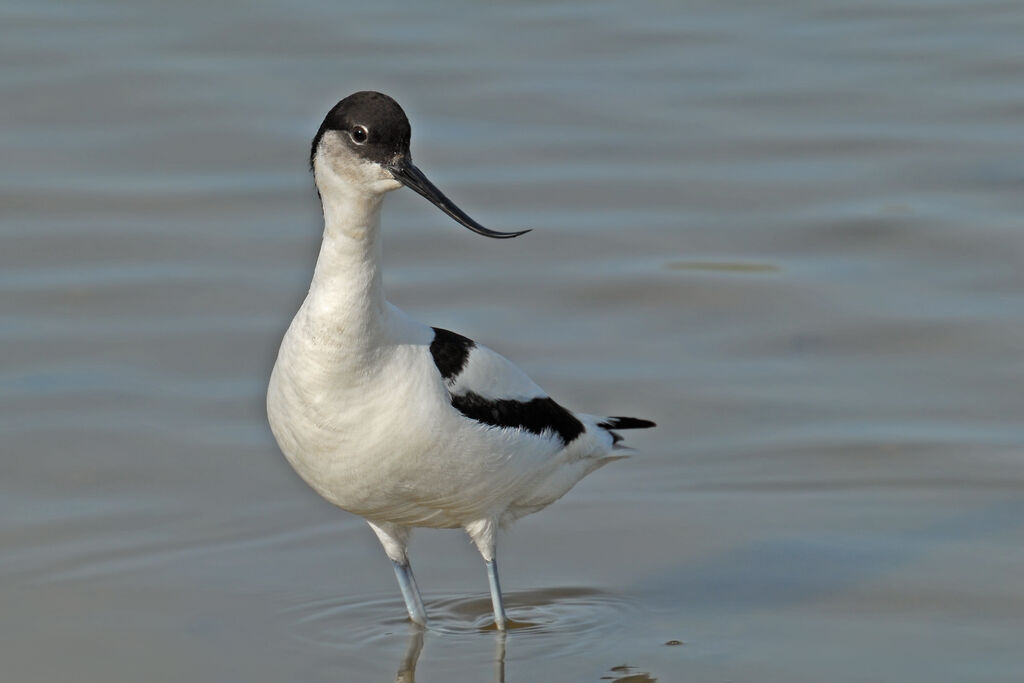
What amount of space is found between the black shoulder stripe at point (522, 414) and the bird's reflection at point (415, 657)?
2.47 feet

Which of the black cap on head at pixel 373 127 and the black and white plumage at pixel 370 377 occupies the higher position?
the black cap on head at pixel 373 127

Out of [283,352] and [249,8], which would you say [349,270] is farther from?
[249,8]

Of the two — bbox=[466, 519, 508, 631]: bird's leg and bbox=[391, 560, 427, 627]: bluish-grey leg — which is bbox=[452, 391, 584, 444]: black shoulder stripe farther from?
bbox=[391, 560, 427, 627]: bluish-grey leg

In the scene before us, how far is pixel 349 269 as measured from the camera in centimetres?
544

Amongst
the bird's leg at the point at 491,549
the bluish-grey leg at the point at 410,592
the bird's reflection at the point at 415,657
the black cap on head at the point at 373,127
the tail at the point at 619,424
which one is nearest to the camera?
the black cap on head at the point at 373,127

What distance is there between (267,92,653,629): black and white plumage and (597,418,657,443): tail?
0.97 m

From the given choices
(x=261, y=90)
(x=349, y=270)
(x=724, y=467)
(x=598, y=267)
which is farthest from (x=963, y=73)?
(x=349, y=270)

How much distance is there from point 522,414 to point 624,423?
2.92ft

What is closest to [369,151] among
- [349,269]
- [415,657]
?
[349,269]

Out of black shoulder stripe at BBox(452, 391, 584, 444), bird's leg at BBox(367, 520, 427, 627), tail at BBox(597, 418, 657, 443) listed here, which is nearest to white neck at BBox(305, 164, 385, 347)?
black shoulder stripe at BBox(452, 391, 584, 444)

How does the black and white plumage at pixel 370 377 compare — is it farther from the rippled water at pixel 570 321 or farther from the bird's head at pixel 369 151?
the rippled water at pixel 570 321

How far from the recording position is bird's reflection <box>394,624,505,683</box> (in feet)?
19.7

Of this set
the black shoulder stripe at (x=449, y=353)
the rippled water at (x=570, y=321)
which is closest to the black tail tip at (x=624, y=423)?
the rippled water at (x=570, y=321)

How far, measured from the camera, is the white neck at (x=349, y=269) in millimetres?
5430
